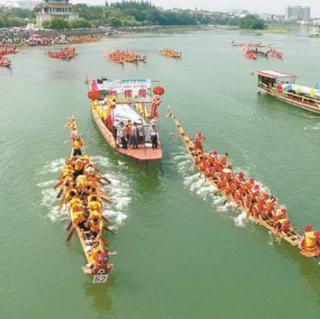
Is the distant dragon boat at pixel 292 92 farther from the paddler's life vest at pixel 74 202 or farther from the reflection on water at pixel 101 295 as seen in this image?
the reflection on water at pixel 101 295

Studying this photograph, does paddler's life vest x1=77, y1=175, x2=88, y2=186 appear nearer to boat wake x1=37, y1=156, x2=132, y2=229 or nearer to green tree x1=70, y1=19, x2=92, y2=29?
boat wake x1=37, y1=156, x2=132, y2=229

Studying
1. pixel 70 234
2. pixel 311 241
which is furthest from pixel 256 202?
pixel 70 234

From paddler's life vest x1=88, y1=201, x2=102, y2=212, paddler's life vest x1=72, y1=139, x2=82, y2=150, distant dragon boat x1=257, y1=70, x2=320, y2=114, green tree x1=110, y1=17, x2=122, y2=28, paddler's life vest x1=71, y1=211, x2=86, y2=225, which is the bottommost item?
paddler's life vest x1=71, y1=211, x2=86, y2=225

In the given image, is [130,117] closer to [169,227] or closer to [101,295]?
[169,227]

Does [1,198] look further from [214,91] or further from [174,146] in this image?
[214,91]

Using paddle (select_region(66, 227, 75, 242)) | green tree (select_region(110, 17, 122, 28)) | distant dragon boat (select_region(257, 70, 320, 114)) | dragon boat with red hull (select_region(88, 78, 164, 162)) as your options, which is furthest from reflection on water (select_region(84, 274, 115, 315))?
green tree (select_region(110, 17, 122, 28))

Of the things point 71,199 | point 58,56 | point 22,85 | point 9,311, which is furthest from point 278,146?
point 58,56

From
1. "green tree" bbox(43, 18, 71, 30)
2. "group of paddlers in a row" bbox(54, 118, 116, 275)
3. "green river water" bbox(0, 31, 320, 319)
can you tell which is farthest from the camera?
"green tree" bbox(43, 18, 71, 30)
